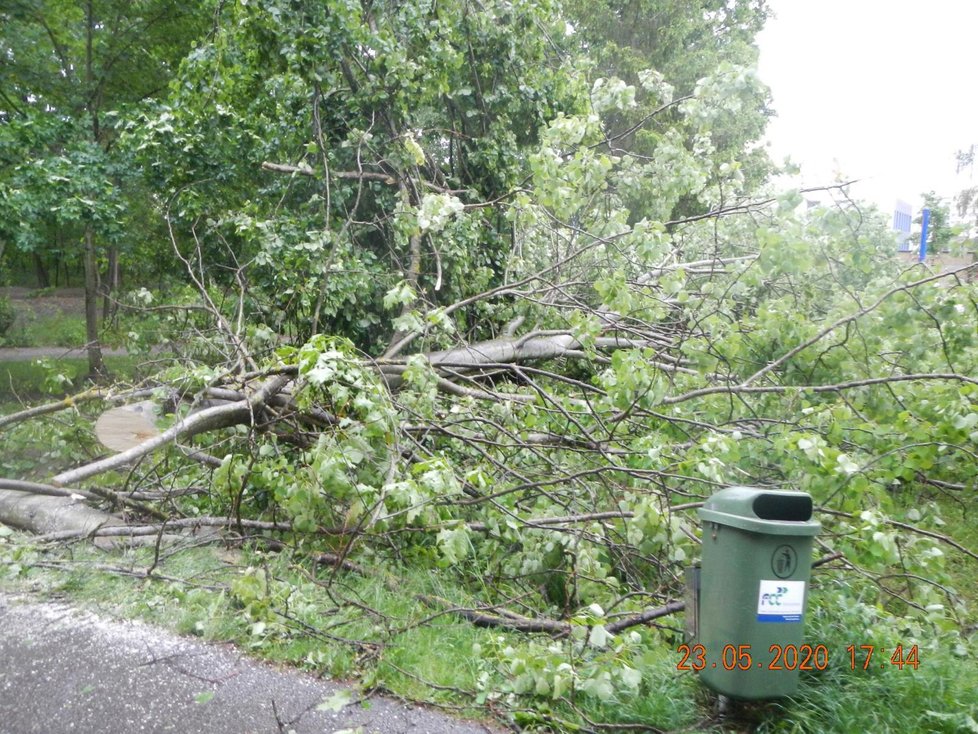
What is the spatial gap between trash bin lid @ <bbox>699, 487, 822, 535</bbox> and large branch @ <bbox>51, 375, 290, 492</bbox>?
9.59 ft

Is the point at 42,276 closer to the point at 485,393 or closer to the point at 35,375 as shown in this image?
the point at 35,375

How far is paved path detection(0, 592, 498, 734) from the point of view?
2930 mm

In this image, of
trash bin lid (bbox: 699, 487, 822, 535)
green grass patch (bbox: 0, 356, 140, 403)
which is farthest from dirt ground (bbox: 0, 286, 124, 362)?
trash bin lid (bbox: 699, 487, 822, 535)

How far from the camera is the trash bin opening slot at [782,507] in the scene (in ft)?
9.89

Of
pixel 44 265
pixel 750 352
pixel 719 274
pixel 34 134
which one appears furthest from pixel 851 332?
pixel 44 265

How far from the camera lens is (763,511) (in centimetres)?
302

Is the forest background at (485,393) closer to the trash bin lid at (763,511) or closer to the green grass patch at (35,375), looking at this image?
the trash bin lid at (763,511)

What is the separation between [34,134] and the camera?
965cm

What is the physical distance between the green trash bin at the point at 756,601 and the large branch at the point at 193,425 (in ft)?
9.85

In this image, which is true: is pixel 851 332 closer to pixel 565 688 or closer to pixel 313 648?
pixel 565 688

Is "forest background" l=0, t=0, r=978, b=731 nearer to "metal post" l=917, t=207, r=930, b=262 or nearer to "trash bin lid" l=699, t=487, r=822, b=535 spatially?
"metal post" l=917, t=207, r=930, b=262
